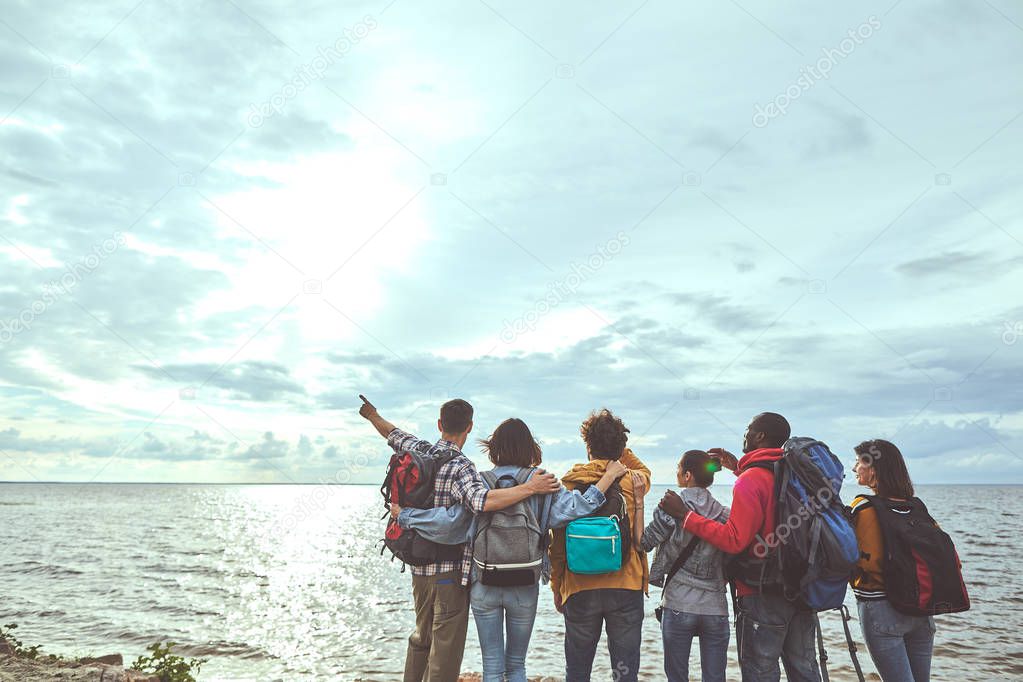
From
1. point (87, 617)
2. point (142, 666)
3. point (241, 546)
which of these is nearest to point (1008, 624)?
point (142, 666)

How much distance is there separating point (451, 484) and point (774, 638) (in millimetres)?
2497

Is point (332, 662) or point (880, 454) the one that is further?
point (332, 662)

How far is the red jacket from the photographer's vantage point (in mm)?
4484

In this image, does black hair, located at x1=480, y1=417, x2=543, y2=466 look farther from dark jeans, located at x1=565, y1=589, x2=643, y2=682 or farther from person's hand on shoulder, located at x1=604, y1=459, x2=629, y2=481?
dark jeans, located at x1=565, y1=589, x2=643, y2=682

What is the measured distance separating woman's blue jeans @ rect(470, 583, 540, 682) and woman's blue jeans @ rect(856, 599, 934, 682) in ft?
7.71

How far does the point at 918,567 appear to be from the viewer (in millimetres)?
4543

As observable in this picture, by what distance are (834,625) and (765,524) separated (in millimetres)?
12877

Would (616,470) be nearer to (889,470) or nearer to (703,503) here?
(703,503)

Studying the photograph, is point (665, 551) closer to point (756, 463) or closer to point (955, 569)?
point (756, 463)

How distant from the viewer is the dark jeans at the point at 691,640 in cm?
470

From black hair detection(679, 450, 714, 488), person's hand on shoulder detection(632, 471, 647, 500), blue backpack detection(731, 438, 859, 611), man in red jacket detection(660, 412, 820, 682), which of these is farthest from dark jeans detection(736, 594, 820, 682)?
person's hand on shoulder detection(632, 471, 647, 500)

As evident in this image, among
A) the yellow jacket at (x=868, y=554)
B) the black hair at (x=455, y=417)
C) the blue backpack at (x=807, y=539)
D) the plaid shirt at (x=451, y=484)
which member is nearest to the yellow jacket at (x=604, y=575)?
the plaid shirt at (x=451, y=484)

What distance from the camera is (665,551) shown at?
485 cm

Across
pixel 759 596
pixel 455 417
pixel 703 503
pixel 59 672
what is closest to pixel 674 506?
pixel 703 503
